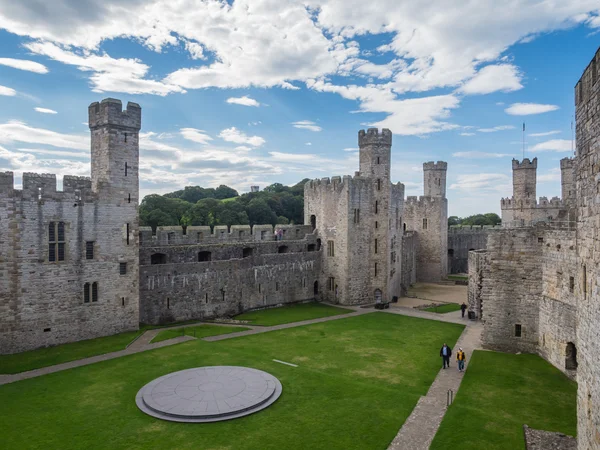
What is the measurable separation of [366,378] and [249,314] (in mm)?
13544

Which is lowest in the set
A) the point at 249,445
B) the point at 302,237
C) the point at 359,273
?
the point at 249,445

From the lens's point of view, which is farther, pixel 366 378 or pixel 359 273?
pixel 359 273

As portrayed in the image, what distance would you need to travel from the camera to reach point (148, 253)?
27812mm

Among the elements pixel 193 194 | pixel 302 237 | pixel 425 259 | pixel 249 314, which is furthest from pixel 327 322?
pixel 193 194

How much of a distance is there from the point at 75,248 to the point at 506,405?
828 inches

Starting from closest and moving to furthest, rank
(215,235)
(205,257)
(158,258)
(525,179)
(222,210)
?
(158,258)
(205,257)
(215,235)
(525,179)
(222,210)

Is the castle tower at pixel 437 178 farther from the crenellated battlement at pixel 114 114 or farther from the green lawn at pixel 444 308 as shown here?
the crenellated battlement at pixel 114 114

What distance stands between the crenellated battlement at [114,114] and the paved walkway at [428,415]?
20553 mm

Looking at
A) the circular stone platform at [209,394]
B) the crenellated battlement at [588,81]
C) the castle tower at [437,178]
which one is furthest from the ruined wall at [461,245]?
the crenellated battlement at [588,81]

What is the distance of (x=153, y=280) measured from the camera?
26219 mm

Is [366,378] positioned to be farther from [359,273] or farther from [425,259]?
[425,259]

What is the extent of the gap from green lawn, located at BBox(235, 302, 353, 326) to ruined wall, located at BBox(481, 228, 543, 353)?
1176cm

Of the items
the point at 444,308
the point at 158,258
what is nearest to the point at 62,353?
the point at 158,258

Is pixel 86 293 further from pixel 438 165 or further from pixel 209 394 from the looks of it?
pixel 438 165
